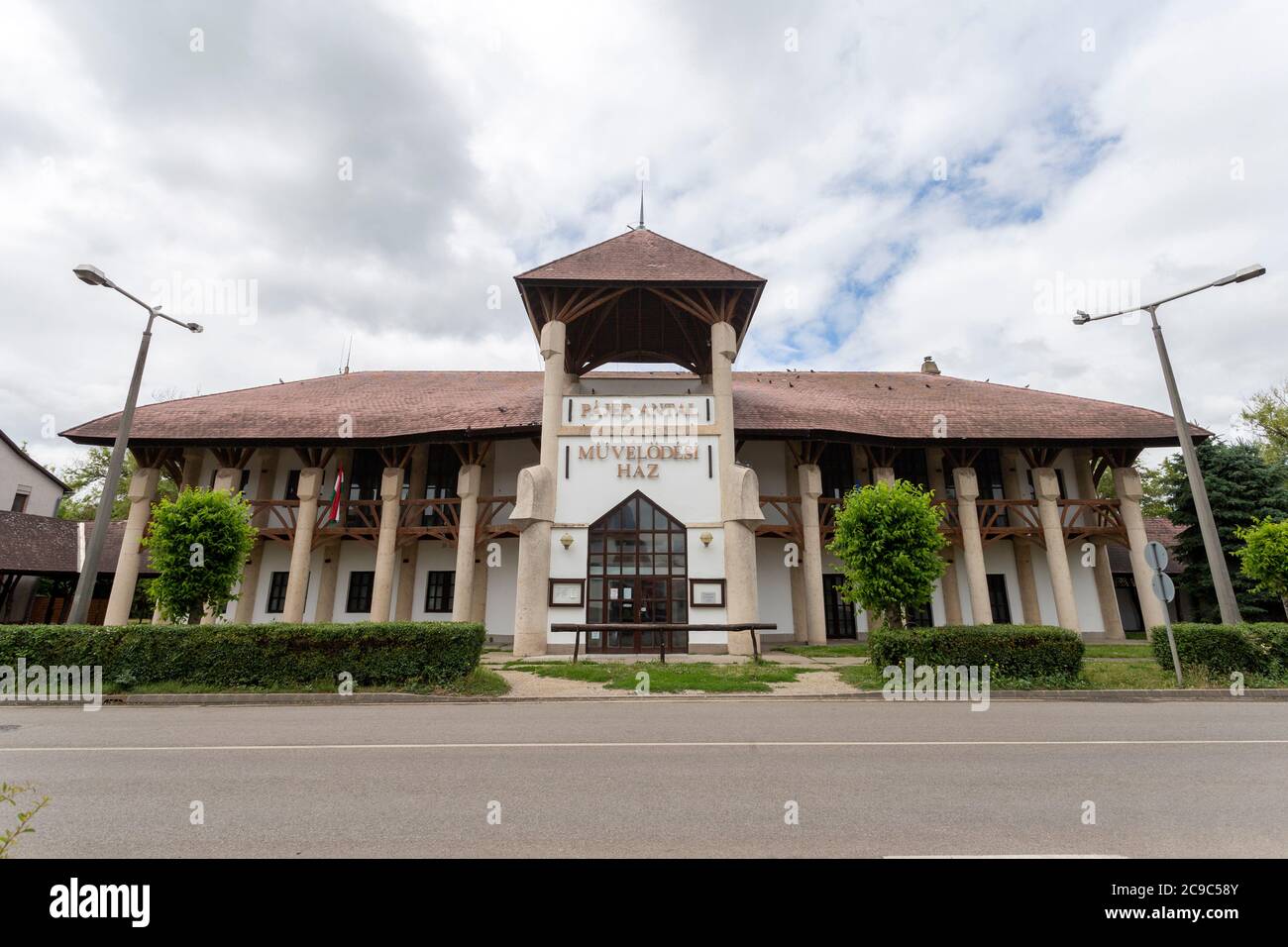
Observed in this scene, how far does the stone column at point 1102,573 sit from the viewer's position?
838 inches

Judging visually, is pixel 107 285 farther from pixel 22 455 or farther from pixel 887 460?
pixel 22 455

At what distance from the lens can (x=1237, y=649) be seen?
11.1 meters

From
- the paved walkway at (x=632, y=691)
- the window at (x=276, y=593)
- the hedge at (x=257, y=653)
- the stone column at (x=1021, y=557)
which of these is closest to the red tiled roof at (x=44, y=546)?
the window at (x=276, y=593)

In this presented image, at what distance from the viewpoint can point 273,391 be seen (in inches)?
971

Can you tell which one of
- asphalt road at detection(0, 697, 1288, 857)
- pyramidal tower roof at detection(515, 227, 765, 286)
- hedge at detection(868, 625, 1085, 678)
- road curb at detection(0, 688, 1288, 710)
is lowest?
asphalt road at detection(0, 697, 1288, 857)

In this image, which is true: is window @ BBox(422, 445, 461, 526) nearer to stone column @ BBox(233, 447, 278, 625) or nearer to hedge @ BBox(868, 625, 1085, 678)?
stone column @ BBox(233, 447, 278, 625)

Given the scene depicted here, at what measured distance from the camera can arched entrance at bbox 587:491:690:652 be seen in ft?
54.8

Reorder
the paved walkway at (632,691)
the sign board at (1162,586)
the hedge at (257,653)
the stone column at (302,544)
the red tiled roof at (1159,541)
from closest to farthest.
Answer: the sign board at (1162,586) < the paved walkway at (632,691) < the hedge at (257,653) < the stone column at (302,544) < the red tiled roof at (1159,541)

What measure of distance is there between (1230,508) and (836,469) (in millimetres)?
14666

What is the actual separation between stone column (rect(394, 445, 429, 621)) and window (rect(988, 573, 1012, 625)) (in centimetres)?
2195

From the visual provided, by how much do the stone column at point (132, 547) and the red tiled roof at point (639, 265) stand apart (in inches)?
625

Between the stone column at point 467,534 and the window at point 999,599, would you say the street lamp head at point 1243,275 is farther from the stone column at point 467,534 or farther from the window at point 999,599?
the stone column at point 467,534

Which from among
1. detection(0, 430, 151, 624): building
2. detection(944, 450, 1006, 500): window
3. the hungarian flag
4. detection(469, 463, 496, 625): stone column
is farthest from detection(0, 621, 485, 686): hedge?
detection(944, 450, 1006, 500): window

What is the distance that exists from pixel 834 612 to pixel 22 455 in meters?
43.2
